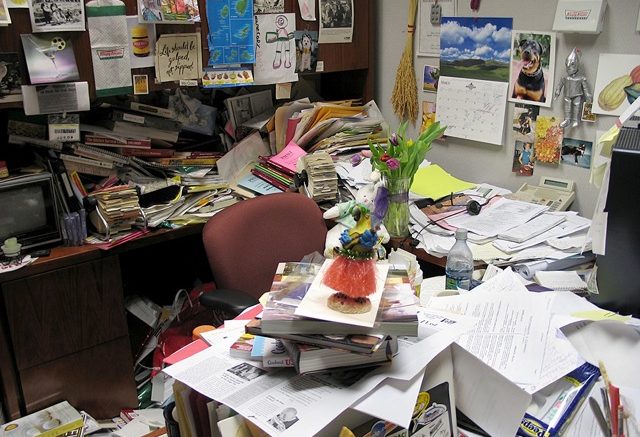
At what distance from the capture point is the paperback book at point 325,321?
0.93 meters

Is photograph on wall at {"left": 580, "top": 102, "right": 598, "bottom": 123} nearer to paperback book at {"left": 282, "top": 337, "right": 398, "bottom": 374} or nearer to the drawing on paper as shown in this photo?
the drawing on paper

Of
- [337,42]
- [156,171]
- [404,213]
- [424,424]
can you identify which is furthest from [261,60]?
[424,424]

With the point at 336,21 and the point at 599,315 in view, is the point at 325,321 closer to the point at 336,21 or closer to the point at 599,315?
the point at 599,315

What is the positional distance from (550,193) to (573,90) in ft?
1.17

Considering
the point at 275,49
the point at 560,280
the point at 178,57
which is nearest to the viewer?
the point at 560,280

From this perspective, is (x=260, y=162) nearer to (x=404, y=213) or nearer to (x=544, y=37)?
(x=404, y=213)

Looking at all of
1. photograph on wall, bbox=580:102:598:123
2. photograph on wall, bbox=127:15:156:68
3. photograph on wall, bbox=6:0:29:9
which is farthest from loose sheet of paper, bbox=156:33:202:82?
photograph on wall, bbox=580:102:598:123

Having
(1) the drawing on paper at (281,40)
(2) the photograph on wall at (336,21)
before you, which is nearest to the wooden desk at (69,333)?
(1) the drawing on paper at (281,40)

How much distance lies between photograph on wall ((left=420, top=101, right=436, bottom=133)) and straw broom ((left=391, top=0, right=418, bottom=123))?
5 centimetres

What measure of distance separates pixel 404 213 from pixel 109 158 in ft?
→ 3.40

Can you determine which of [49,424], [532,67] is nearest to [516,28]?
[532,67]

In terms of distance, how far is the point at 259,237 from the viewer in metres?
1.88

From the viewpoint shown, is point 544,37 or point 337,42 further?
point 337,42

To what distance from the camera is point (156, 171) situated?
214cm
